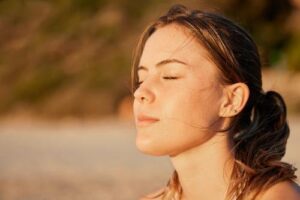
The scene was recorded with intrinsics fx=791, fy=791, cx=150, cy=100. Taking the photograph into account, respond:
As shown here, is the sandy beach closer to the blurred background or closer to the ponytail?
the blurred background

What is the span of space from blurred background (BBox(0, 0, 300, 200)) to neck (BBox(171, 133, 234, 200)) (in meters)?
7.54

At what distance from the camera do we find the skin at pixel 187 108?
8.38ft

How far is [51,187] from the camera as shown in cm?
939

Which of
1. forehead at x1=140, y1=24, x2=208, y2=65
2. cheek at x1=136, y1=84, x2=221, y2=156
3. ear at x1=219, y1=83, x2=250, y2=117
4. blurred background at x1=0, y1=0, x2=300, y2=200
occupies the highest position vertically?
blurred background at x1=0, y1=0, x2=300, y2=200

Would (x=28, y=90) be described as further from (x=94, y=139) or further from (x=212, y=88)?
(x=212, y=88)

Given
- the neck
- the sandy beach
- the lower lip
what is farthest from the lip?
the sandy beach

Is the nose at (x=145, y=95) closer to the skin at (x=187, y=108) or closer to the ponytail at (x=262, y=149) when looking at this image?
the skin at (x=187, y=108)

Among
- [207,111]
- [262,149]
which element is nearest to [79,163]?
[262,149]

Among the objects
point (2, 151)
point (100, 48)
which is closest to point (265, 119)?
point (2, 151)

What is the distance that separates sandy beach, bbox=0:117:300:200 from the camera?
9000 mm

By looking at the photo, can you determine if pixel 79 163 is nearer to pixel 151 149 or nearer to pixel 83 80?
pixel 151 149

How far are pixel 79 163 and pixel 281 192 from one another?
9.90m

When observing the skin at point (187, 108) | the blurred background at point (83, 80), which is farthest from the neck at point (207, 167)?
the blurred background at point (83, 80)

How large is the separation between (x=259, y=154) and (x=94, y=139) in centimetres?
1315
